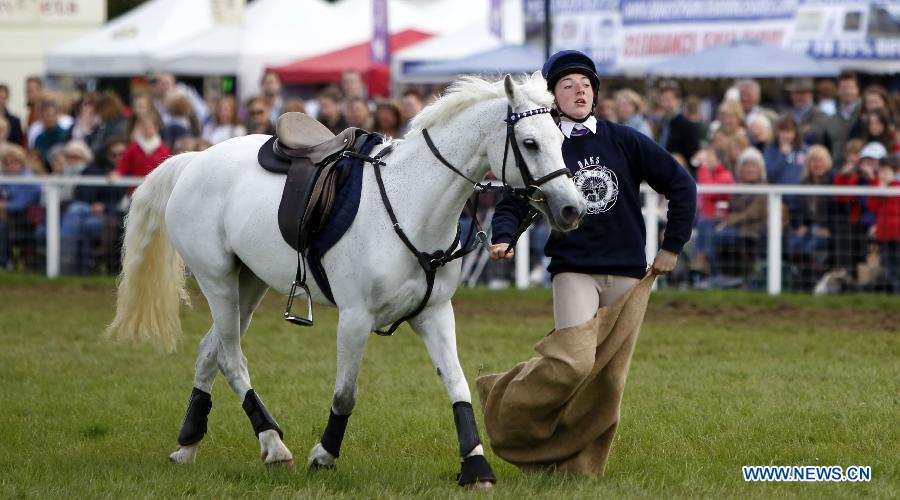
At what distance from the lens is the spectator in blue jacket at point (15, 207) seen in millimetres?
15266

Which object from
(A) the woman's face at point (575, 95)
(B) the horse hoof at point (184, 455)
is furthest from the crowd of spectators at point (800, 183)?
(B) the horse hoof at point (184, 455)

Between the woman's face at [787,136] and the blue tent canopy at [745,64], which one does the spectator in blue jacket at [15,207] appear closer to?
the woman's face at [787,136]

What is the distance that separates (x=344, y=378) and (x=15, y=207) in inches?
384

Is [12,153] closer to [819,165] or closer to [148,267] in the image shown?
[148,267]

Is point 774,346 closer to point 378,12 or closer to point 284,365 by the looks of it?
point 284,365

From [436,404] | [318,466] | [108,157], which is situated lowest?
[436,404]

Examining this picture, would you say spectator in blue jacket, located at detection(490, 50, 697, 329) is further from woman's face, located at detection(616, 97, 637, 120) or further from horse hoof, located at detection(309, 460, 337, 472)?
woman's face, located at detection(616, 97, 637, 120)

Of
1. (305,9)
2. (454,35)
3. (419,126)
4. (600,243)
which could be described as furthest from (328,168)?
(305,9)

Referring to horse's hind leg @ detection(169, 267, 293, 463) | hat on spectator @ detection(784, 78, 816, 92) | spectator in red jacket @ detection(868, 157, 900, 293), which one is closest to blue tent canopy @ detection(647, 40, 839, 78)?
hat on spectator @ detection(784, 78, 816, 92)

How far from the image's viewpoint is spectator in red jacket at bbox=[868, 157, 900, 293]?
1239 centimetres

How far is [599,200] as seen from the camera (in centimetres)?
629

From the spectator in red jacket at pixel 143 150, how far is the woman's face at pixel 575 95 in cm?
935

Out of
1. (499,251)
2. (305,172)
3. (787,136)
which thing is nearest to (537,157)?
(499,251)

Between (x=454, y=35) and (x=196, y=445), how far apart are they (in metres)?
16.5
